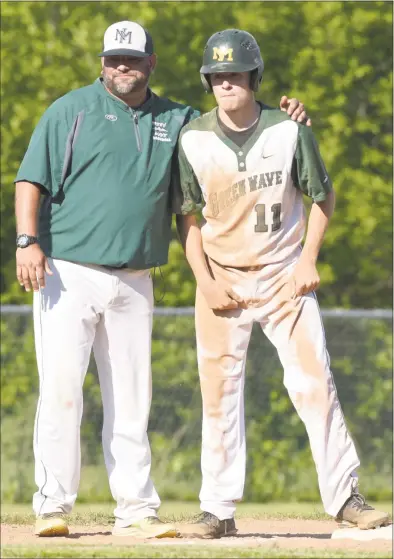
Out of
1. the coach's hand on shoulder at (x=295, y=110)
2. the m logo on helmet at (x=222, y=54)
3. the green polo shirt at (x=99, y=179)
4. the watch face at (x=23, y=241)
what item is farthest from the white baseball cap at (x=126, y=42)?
the watch face at (x=23, y=241)

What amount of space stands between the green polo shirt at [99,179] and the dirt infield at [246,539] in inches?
56.0

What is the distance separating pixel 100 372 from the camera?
25.2 ft

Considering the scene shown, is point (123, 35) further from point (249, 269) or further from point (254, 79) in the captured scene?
point (249, 269)

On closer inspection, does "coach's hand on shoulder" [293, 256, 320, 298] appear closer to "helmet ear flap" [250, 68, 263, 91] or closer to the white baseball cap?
"helmet ear flap" [250, 68, 263, 91]

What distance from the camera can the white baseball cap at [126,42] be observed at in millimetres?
7414

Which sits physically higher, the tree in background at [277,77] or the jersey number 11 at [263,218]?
the tree in background at [277,77]

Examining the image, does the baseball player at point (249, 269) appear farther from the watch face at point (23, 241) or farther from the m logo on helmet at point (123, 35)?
the watch face at point (23, 241)

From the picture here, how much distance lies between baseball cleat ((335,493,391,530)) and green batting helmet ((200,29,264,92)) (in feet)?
7.20

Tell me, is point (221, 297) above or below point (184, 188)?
below

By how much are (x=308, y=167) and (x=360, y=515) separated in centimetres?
180

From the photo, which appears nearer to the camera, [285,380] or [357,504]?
[357,504]

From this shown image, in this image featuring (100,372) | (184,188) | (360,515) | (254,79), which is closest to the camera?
(360,515)

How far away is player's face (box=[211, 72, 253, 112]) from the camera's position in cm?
735

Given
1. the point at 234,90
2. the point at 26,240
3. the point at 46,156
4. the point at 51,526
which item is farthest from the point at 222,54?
the point at 51,526
